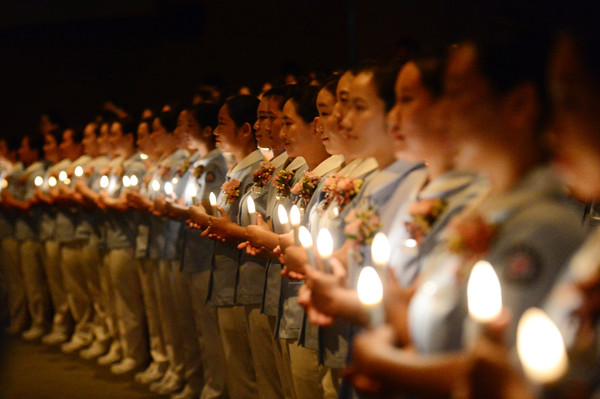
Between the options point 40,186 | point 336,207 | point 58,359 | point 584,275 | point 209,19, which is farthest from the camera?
point 209,19

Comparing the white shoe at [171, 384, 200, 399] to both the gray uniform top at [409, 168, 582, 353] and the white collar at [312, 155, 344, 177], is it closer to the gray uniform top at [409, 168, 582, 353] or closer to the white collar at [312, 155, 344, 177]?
the white collar at [312, 155, 344, 177]

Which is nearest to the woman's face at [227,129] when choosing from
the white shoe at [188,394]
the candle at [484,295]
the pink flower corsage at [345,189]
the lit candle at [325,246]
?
the pink flower corsage at [345,189]

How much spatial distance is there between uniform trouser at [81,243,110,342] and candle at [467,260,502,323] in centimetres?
554

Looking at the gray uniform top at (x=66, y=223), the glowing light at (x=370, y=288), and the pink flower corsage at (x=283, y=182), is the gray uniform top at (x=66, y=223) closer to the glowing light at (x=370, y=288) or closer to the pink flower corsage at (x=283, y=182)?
the pink flower corsage at (x=283, y=182)

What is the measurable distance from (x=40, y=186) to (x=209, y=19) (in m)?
3.89

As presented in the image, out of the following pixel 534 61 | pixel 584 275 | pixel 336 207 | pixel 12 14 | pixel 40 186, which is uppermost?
pixel 12 14

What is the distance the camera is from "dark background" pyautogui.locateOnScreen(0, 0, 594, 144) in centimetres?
793

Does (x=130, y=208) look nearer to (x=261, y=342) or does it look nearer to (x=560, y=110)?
(x=261, y=342)

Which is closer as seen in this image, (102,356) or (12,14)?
(102,356)

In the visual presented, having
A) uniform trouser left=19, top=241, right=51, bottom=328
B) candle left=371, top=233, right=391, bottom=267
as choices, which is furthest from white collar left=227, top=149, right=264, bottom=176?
uniform trouser left=19, top=241, right=51, bottom=328

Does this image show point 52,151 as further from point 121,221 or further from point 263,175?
point 263,175

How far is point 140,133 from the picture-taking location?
235 inches

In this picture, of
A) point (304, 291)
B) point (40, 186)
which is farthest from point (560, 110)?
point (40, 186)

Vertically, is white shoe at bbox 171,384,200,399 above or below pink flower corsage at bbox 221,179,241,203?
below
